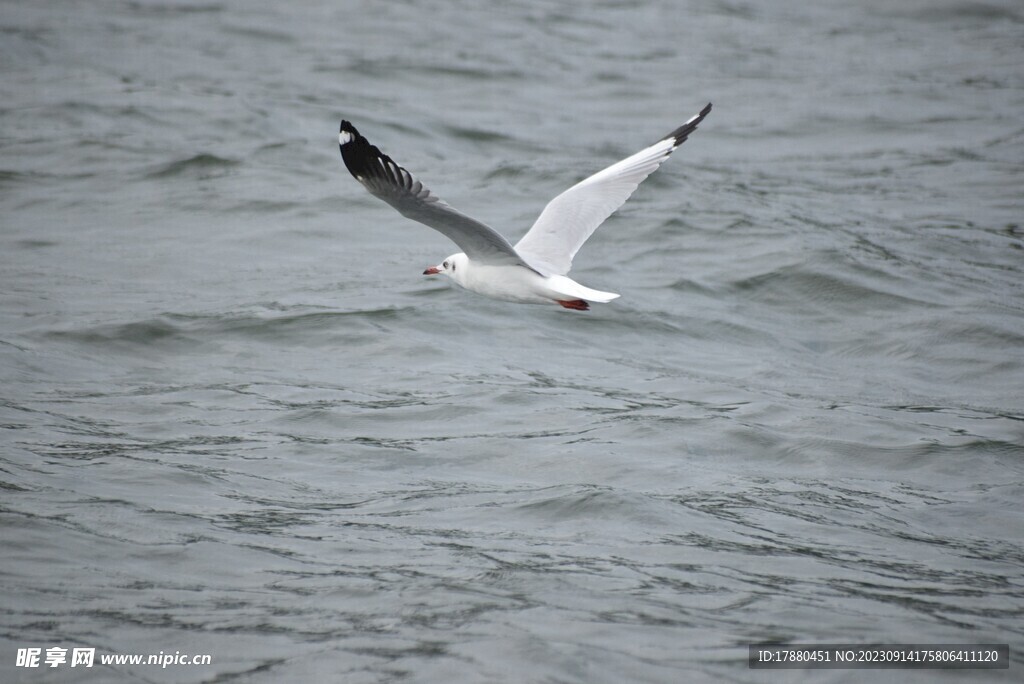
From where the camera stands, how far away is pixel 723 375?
9734mm

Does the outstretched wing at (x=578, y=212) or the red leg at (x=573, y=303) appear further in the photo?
the outstretched wing at (x=578, y=212)

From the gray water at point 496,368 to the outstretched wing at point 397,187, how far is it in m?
1.44

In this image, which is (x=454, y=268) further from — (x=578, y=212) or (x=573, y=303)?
(x=578, y=212)

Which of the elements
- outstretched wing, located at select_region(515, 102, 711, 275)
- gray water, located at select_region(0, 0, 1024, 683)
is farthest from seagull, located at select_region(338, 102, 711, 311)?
gray water, located at select_region(0, 0, 1024, 683)

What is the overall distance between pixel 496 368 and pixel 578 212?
1365 millimetres

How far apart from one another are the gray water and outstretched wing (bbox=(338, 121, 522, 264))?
1.44 meters

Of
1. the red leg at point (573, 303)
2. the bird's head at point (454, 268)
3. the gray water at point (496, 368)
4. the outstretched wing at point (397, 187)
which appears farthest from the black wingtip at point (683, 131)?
the outstretched wing at point (397, 187)

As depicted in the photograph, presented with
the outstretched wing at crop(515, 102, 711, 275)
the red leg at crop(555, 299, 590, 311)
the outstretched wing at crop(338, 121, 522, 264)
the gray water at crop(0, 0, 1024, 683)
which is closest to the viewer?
the gray water at crop(0, 0, 1024, 683)

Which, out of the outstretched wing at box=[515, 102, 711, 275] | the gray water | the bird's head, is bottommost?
the gray water

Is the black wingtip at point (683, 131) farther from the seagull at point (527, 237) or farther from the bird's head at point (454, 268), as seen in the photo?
the bird's head at point (454, 268)

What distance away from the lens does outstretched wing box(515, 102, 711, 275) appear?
8.62 m

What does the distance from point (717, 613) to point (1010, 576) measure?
1610 millimetres

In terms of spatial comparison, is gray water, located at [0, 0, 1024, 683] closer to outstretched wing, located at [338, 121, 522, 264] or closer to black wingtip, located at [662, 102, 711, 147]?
outstretched wing, located at [338, 121, 522, 264]

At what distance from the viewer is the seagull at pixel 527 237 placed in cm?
711
